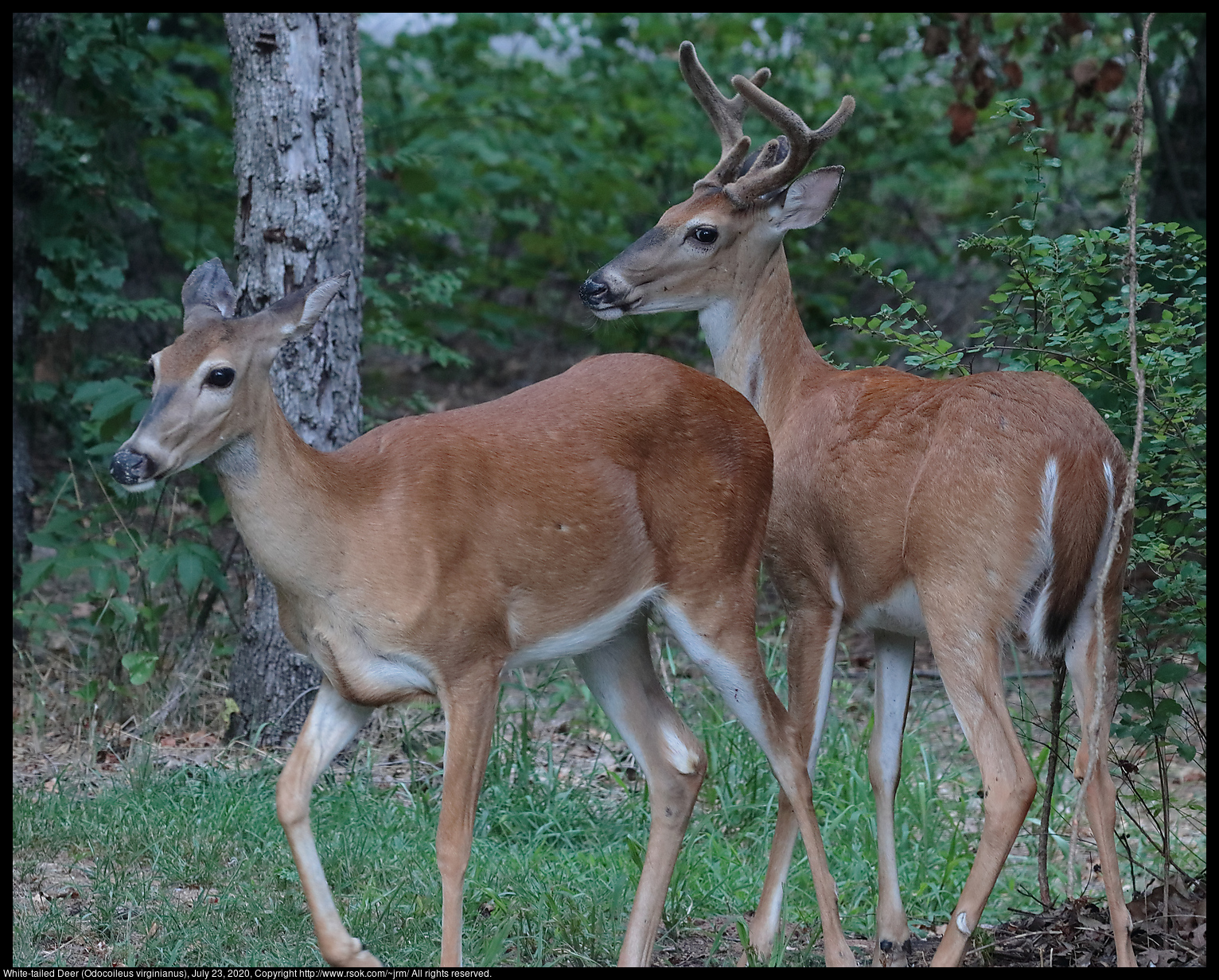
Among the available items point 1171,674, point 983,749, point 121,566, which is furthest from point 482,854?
point 121,566

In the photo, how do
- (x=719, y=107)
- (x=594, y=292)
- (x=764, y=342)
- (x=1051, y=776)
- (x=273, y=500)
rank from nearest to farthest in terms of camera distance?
(x=273, y=500), (x=1051, y=776), (x=594, y=292), (x=764, y=342), (x=719, y=107)

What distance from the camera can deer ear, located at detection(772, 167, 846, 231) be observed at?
566 centimetres

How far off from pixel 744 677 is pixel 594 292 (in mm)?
1681

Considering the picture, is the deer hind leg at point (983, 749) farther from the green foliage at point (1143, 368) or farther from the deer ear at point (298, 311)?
the deer ear at point (298, 311)

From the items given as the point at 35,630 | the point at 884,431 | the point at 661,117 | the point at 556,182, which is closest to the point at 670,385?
the point at 884,431

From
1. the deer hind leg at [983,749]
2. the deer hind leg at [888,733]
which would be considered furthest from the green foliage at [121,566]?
the deer hind leg at [983,749]

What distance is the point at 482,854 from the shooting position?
5480 mm

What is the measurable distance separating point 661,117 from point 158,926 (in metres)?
8.16

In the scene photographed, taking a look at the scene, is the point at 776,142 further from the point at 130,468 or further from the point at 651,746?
the point at 130,468

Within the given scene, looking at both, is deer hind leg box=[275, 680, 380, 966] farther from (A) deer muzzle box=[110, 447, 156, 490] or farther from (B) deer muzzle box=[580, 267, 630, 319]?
(B) deer muzzle box=[580, 267, 630, 319]

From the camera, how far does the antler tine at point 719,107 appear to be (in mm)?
5711

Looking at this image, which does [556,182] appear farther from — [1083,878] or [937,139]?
[1083,878]

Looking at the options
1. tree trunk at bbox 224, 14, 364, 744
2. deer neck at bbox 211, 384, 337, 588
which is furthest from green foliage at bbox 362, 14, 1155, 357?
deer neck at bbox 211, 384, 337, 588

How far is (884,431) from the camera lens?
4.77 metres
